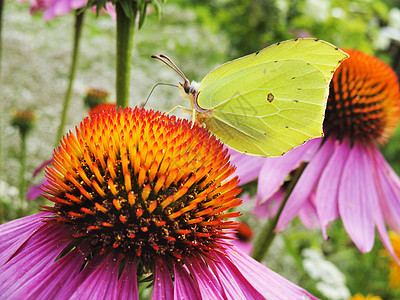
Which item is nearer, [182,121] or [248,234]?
[182,121]

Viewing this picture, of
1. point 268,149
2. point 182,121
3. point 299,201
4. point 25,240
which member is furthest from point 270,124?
point 25,240

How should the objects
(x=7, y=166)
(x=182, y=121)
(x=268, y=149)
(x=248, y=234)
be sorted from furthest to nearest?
(x=7, y=166), (x=248, y=234), (x=268, y=149), (x=182, y=121)

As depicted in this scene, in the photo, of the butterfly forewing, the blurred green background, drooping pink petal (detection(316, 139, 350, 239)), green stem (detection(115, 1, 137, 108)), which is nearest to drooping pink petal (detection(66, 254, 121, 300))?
green stem (detection(115, 1, 137, 108))

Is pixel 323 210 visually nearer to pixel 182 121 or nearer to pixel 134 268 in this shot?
pixel 182 121

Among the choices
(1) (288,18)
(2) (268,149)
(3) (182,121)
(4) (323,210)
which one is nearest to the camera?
(3) (182,121)

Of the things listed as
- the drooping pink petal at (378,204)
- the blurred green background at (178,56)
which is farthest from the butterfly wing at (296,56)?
the blurred green background at (178,56)

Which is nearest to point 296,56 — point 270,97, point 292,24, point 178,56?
point 270,97
